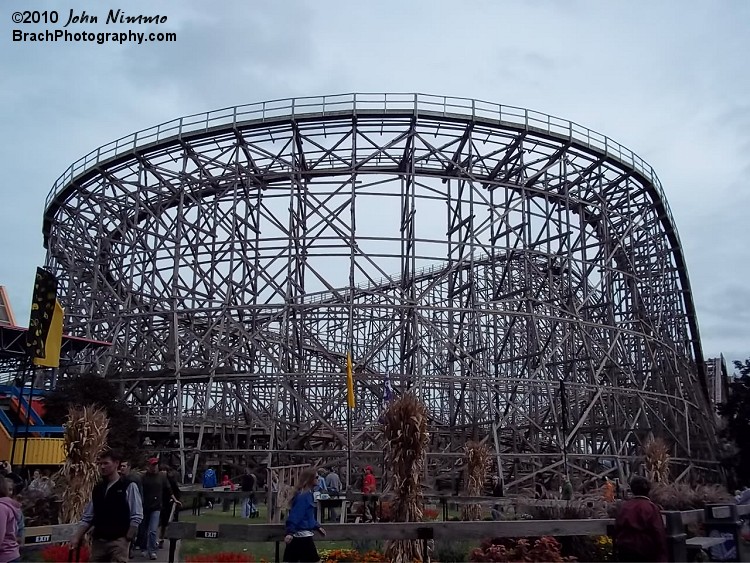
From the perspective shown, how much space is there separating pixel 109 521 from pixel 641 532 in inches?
178

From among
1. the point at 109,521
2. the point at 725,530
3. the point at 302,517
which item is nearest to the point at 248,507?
the point at 302,517

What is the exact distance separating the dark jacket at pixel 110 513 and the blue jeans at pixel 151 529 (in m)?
4.43

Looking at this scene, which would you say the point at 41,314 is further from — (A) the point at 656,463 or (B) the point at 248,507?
(A) the point at 656,463

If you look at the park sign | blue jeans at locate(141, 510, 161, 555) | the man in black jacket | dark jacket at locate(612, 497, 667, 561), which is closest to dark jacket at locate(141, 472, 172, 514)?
blue jeans at locate(141, 510, 161, 555)

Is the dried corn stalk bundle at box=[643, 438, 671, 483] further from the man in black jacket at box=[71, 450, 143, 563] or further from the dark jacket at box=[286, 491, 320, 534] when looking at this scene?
the man in black jacket at box=[71, 450, 143, 563]

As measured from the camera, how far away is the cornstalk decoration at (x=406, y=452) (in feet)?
34.3

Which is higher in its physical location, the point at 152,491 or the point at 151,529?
the point at 152,491

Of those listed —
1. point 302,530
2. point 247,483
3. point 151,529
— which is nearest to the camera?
point 302,530

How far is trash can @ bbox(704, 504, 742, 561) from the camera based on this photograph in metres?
8.51

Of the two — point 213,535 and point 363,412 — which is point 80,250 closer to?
point 363,412

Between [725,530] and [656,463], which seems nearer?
[725,530]

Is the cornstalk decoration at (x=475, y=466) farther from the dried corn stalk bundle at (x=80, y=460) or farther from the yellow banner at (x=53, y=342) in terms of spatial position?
the yellow banner at (x=53, y=342)

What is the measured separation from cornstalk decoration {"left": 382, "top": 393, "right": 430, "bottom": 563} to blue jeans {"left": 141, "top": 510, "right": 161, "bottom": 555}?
357cm

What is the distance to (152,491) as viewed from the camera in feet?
34.8
